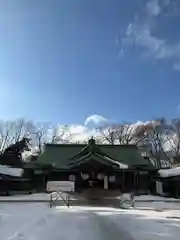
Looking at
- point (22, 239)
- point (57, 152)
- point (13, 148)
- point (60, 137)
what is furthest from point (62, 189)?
point (60, 137)

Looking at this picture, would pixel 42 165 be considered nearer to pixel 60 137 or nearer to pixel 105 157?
pixel 105 157

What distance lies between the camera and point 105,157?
155 ft

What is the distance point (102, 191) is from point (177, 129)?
27667mm

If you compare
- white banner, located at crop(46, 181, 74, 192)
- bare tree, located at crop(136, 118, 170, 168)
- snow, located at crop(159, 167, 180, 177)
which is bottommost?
white banner, located at crop(46, 181, 74, 192)

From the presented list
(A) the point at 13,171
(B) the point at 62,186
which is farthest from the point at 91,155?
(A) the point at 13,171

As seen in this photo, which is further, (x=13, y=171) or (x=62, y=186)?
(x=13, y=171)

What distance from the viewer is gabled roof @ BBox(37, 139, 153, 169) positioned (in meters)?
46.6

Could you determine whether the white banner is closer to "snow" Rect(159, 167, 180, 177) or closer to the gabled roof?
the gabled roof

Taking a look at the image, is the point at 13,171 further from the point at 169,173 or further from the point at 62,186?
the point at 169,173

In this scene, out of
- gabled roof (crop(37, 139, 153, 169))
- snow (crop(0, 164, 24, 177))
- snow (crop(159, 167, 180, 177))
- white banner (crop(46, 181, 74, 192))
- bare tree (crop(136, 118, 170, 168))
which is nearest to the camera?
white banner (crop(46, 181, 74, 192))

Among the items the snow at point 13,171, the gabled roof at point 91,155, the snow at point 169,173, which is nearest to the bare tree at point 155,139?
the gabled roof at point 91,155

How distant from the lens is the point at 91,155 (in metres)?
46.3

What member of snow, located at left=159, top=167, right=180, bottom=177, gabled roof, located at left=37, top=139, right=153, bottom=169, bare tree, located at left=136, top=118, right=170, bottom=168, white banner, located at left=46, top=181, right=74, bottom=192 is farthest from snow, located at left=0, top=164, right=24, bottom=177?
bare tree, located at left=136, top=118, right=170, bottom=168

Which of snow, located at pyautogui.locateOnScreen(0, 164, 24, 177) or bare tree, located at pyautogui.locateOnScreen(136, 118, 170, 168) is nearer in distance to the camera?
snow, located at pyautogui.locateOnScreen(0, 164, 24, 177)
